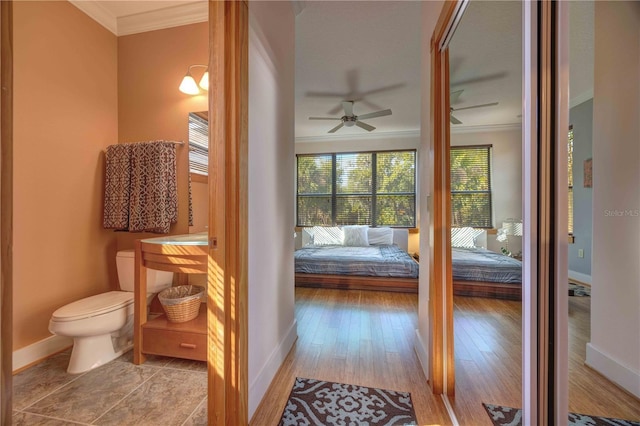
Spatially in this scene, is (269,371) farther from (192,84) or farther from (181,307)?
(192,84)

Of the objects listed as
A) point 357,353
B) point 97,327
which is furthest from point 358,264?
point 97,327

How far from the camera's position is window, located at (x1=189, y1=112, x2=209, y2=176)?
2.13 metres

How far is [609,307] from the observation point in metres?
0.57

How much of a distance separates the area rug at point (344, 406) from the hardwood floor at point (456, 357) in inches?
2.2

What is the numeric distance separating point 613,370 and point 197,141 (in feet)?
8.27

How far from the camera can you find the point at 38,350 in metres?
1.74

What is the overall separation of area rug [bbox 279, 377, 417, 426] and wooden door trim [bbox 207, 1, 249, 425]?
36 centimetres

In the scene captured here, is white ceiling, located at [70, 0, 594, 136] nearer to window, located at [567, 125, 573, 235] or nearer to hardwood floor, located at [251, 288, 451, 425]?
window, located at [567, 125, 573, 235]

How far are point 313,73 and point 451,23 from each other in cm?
205

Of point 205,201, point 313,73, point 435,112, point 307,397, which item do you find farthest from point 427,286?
point 313,73

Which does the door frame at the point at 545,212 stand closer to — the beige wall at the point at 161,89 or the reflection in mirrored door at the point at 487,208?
the reflection in mirrored door at the point at 487,208

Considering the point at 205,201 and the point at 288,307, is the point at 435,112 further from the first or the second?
the point at 205,201

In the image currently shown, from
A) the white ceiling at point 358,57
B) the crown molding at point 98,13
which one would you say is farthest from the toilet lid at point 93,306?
the white ceiling at point 358,57

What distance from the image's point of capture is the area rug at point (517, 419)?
0.52 meters
